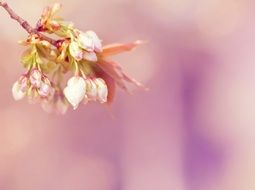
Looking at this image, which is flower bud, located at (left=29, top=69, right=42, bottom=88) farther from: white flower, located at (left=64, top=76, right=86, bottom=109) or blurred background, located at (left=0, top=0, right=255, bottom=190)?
blurred background, located at (left=0, top=0, right=255, bottom=190)

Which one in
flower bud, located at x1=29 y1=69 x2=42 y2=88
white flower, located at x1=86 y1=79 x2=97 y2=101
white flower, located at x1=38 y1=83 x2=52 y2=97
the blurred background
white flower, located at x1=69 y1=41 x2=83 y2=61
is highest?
white flower, located at x1=69 y1=41 x2=83 y2=61

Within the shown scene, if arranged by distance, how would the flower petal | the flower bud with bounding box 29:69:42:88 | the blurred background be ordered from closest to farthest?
the flower bud with bounding box 29:69:42:88 → the flower petal → the blurred background

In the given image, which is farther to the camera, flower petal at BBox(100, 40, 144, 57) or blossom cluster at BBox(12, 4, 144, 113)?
flower petal at BBox(100, 40, 144, 57)

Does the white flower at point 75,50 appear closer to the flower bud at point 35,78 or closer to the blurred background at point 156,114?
the flower bud at point 35,78

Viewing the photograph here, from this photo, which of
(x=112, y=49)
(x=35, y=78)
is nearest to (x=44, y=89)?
(x=35, y=78)

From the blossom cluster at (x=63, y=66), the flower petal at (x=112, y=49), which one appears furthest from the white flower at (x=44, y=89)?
the flower petal at (x=112, y=49)

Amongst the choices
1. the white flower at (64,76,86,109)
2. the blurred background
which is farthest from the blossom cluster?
the blurred background

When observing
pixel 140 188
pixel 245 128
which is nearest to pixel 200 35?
pixel 245 128
